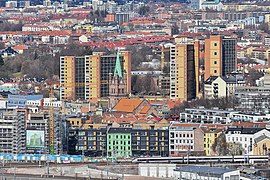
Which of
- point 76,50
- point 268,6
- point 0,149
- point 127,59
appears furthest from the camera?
point 268,6

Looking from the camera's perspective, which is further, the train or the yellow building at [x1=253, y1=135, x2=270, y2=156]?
the yellow building at [x1=253, y1=135, x2=270, y2=156]

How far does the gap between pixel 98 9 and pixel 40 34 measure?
53.3 feet

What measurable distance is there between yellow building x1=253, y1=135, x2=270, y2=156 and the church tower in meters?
8.03

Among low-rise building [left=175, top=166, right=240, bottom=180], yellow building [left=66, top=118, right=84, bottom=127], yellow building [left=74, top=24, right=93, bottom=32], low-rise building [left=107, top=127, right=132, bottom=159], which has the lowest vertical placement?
yellow building [left=74, top=24, right=93, bottom=32]

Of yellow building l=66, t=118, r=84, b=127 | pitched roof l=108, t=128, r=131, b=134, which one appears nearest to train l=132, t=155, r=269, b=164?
pitched roof l=108, t=128, r=131, b=134

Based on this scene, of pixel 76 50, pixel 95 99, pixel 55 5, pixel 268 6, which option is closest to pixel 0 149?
pixel 95 99

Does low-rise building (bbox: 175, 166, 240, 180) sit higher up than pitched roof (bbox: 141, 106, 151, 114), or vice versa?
low-rise building (bbox: 175, 166, 240, 180)

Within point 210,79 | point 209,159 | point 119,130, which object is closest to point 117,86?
point 210,79

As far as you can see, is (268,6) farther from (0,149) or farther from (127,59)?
(0,149)

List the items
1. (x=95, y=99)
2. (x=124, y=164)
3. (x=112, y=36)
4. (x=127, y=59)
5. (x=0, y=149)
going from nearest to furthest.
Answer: (x=124, y=164) < (x=0, y=149) < (x=95, y=99) < (x=127, y=59) < (x=112, y=36)

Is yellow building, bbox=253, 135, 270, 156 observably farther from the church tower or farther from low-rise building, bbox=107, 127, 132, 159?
the church tower

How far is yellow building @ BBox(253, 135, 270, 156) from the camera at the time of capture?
29859mm

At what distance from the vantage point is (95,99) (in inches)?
1559

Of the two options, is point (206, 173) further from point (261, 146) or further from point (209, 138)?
point (209, 138)
